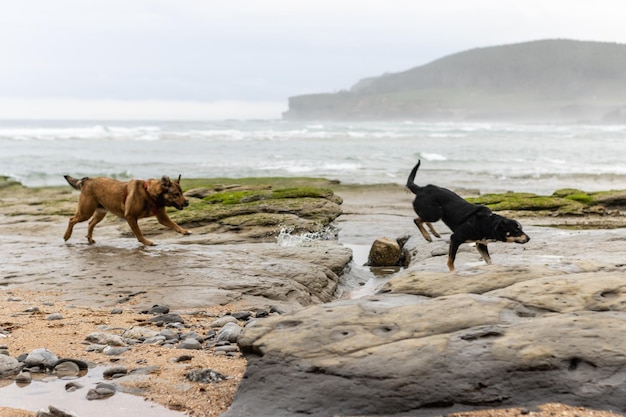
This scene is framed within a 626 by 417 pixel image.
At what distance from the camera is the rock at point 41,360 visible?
16.8 feet

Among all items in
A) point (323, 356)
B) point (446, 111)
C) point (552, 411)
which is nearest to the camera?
point (552, 411)

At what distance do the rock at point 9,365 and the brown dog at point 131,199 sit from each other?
18.7 ft

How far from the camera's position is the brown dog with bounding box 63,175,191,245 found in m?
10.8

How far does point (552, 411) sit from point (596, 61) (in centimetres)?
19919

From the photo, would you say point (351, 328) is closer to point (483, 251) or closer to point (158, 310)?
point (158, 310)

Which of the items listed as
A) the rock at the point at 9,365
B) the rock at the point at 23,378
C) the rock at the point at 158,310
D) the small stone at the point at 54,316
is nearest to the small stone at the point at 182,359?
the rock at the point at 23,378

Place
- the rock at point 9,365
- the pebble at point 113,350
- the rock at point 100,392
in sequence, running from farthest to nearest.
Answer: the pebble at point 113,350 → the rock at point 9,365 → the rock at point 100,392

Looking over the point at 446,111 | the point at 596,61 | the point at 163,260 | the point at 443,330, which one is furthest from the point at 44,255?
the point at 596,61

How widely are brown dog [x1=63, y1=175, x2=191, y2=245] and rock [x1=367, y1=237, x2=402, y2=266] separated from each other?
3.22m

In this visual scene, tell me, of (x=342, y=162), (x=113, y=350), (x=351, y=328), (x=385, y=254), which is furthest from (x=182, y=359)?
(x=342, y=162)

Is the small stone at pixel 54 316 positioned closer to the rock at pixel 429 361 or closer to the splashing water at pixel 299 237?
the rock at pixel 429 361

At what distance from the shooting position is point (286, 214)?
12.8m

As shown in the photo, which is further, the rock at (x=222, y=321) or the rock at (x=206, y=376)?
the rock at (x=222, y=321)

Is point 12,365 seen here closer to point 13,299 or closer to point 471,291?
point 13,299
